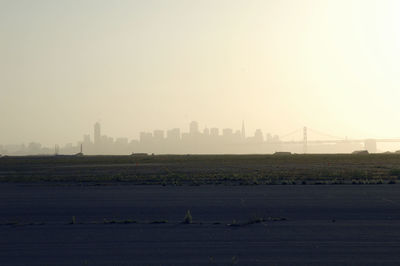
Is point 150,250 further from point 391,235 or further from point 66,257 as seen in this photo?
point 391,235

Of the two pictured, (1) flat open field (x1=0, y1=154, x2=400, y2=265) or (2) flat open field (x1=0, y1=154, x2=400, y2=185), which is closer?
(1) flat open field (x1=0, y1=154, x2=400, y2=265)

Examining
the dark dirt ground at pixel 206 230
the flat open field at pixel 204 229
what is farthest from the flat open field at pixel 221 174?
the dark dirt ground at pixel 206 230

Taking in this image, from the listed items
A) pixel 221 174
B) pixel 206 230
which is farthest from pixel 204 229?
pixel 221 174

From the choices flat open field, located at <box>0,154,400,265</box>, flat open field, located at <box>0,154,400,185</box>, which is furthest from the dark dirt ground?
flat open field, located at <box>0,154,400,185</box>

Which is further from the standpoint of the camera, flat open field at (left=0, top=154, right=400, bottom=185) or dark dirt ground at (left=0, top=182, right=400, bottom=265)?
flat open field at (left=0, top=154, right=400, bottom=185)

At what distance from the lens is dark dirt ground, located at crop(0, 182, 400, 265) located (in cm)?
1373

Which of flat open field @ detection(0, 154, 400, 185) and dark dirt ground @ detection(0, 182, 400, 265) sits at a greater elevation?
flat open field @ detection(0, 154, 400, 185)

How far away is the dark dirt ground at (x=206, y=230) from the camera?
13727mm

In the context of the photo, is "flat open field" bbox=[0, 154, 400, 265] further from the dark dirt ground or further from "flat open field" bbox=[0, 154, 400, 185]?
"flat open field" bbox=[0, 154, 400, 185]

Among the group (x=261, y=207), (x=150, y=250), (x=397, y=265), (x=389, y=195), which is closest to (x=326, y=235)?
(x=397, y=265)

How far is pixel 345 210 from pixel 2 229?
16.4 metres

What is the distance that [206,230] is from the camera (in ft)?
58.6

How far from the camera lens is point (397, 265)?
12688 mm

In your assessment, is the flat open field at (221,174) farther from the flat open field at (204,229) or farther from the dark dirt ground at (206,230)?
the dark dirt ground at (206,230)
